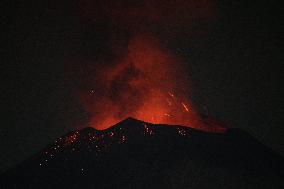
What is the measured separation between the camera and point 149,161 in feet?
42.9

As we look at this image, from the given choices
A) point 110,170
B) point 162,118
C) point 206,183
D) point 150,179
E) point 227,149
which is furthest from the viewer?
point 162,118

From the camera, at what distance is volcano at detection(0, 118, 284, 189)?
474 inches

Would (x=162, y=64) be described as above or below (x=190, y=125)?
above

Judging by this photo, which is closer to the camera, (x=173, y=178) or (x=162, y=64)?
(x=173, y=178)

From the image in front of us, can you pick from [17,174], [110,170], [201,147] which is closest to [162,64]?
[201,147]

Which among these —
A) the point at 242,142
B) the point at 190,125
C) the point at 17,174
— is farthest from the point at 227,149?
the point at 17,174

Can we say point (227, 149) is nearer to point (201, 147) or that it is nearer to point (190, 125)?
point (201, 147)

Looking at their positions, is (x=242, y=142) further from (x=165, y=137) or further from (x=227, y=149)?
(x=165, y=137)

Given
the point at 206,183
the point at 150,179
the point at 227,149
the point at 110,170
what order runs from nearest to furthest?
the point at 206,183
the point at 150,179
the point at 110,170
the point at 227,149

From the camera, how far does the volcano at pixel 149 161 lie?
1204cm

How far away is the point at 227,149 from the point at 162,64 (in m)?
4.32

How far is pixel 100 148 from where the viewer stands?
14.0m

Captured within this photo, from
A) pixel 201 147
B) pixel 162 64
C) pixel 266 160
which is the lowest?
pixel 266 160

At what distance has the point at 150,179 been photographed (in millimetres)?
12094
